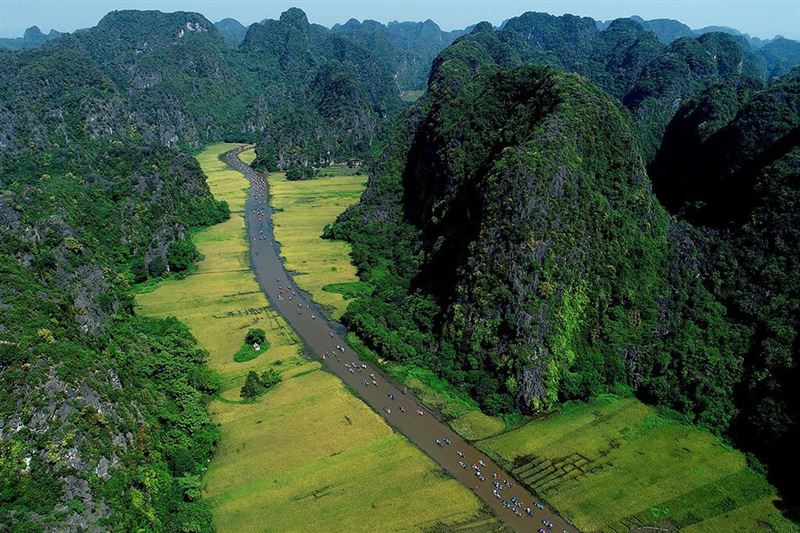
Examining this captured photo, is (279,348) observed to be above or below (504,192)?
below

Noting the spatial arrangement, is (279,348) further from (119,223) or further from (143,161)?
(143,161)

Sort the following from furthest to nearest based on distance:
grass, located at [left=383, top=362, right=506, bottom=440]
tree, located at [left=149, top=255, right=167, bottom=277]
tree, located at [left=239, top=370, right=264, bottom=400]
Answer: tree, located at [left=149, top=255, right=167, bottom=277] < tree, located at [left=239, top=370, right=264, bottom=400] < grass, located at [left=383, top=362, right=506, bottom=440]

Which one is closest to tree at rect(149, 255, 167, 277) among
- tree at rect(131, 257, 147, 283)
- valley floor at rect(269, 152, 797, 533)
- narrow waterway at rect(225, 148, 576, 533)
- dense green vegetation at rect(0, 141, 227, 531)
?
tree at rect(131, 257, 147, 283)

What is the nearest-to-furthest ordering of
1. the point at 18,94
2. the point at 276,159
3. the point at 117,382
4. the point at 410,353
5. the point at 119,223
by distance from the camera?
the point at 117,382 < the point at 410,353 < the point at 119,223 < the point at 18,94 < the point at 276,159

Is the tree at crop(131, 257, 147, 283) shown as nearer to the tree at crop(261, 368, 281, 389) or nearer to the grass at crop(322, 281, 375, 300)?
the grass at crop(322, 281, 375, 300)

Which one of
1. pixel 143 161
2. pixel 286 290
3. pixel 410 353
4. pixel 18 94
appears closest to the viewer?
pixel 410 353

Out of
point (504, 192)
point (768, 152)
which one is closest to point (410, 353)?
point (504, 192)

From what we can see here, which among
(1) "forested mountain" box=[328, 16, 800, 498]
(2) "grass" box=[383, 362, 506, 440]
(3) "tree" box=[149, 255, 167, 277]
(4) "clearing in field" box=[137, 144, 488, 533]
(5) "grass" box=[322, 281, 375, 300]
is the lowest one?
(4) "clearing in field" box=[137, 144, 488, 533]
